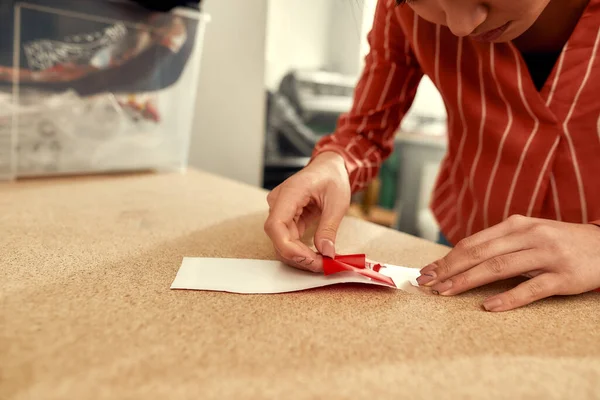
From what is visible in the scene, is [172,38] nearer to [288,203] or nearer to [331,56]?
[288,203]

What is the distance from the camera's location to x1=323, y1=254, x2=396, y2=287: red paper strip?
0.49m

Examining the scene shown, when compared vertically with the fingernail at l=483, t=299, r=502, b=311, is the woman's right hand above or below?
above

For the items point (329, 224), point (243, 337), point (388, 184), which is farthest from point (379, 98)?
point (388, 184)

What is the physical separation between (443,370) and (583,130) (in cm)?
45

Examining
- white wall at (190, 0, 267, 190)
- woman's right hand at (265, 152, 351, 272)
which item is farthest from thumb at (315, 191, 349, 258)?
white wall at (190, 0, 267, 190)

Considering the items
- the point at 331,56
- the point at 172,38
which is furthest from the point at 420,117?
the point at 172,38

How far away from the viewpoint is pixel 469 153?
30.5 inches

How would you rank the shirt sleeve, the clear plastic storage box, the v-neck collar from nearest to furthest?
the v-neck collar
the shirt sleeve
the clear plastic storage box

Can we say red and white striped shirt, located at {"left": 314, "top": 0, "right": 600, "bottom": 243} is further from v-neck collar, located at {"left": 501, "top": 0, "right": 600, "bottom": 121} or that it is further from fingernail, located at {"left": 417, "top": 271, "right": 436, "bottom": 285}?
fingernail, located at {"left": 417, "top": 271, "right": 436, "bottom": 285}

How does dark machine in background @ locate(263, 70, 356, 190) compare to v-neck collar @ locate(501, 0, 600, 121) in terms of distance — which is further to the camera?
dark machine in background @ locate(263, 70, 356, 190)

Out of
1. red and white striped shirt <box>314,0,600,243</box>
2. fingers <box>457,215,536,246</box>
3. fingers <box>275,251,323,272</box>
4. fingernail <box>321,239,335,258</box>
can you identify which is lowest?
fingers <box>275,251,323,272</box>

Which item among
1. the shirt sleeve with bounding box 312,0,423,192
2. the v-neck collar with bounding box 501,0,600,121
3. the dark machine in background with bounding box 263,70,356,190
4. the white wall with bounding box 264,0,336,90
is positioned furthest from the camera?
the dark machine in background with bounding box 263,70,356,190

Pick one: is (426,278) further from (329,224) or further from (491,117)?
(491,117)

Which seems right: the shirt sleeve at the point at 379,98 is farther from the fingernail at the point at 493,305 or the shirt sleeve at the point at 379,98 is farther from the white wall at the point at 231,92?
the white wall at the point at 231,92
